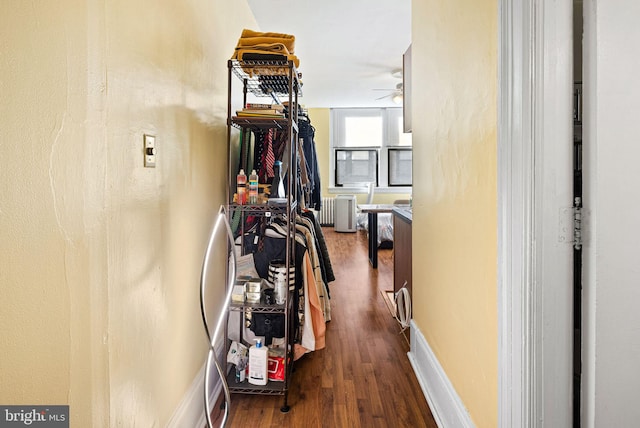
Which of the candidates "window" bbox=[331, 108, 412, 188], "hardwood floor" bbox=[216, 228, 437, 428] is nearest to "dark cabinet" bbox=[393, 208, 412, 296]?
"hardwood floor" bbox=[216, 228, 437, 428]

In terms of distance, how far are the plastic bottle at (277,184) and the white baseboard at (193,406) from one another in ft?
3.33

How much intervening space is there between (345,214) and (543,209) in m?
6.64

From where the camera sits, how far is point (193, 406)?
162cm

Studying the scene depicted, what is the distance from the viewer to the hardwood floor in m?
1.72

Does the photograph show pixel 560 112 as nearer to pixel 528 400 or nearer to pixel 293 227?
pixel 528 400

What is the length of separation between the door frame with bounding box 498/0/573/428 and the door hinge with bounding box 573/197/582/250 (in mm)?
15

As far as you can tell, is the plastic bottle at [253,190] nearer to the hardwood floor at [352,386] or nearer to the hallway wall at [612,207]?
the hardwood floor at [352,386]

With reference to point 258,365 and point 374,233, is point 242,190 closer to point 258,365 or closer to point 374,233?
point 258,365

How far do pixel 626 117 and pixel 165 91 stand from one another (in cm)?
147

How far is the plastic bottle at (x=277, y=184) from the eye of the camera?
2142 mm

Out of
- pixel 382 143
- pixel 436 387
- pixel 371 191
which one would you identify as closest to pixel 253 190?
pixel 436 387

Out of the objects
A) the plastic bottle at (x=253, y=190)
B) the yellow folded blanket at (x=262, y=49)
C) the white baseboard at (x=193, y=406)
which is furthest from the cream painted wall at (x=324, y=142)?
the white baseboard at (x=193, y=406)

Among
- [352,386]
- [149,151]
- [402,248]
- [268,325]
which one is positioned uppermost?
[149,151]

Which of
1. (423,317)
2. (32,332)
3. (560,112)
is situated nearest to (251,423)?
(423,317)
